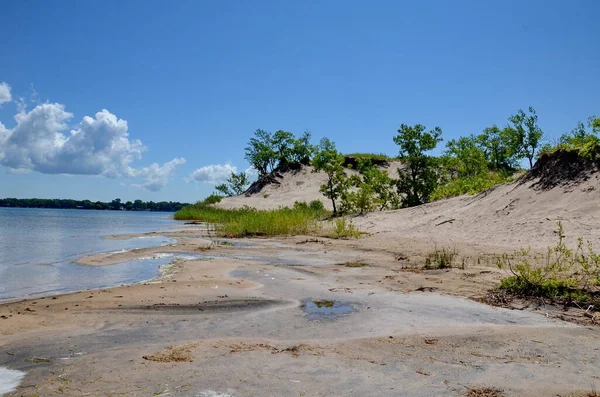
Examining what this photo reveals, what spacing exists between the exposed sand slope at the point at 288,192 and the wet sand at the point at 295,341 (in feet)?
119

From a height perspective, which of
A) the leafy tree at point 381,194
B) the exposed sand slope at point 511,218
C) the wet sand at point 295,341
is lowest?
the wet sand at point 295,341

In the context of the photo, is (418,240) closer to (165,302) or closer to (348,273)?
(348,273)

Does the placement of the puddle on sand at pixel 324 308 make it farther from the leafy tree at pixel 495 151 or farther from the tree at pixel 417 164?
the leafy tree at pixel 495 151

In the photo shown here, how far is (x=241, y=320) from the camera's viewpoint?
5.90 metres

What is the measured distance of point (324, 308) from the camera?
661 cm

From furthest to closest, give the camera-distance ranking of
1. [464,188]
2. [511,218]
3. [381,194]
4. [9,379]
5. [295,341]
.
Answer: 1. [381,194]
2. [464,188]
3. [511,218]
4. [295,341]
5. [9,379]

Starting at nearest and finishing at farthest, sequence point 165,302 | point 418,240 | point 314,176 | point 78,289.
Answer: point 165,302 → point 78,289 → point 418,240 → point 314,176

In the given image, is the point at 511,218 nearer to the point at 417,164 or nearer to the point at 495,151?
the point at 417,164

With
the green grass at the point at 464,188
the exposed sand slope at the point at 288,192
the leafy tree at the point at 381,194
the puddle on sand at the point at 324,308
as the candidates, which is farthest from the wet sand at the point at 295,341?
the exposed sand slope at the point at 288,192

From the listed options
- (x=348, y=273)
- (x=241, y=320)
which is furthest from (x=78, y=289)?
(x=348, y=273)

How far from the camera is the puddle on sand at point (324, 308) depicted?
615cm

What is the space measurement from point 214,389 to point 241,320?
235 centimetres

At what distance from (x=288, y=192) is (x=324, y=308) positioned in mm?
44633

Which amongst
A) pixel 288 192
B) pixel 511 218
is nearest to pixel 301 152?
pixel 288 192
